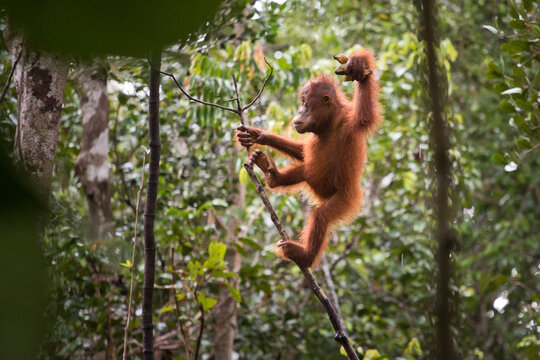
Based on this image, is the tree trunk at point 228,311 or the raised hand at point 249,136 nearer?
the raised hand at point 249,136

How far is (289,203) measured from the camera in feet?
13.7

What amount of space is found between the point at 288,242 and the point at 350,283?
394 centimetres

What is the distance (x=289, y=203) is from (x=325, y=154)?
3.74 ft

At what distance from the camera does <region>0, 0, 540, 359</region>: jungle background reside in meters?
3.34

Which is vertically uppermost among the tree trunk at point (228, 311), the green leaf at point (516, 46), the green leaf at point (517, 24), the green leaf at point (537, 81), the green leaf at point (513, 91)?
the green leaf at point (517, 24)

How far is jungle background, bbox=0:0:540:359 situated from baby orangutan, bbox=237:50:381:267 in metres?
0.34

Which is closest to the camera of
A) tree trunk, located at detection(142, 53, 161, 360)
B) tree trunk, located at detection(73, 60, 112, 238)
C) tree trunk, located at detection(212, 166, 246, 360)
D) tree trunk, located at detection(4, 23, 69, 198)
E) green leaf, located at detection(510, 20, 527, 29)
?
tree trunk, located at detection(4, 23, 69, 198)

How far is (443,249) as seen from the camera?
1.19 feet

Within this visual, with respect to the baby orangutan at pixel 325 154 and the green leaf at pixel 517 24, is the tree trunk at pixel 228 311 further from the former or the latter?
the green leaf at pixel 517 24

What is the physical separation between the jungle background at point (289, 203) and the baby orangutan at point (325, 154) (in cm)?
34

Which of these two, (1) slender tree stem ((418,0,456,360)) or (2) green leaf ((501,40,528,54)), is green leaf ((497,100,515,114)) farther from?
(1) slender tree stem ((418,0,456,360))

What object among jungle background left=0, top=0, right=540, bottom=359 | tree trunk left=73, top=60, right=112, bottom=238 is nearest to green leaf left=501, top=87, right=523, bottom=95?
jungle background left=0, top=0, right=540, bottom=359

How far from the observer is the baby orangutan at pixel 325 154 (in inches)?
111

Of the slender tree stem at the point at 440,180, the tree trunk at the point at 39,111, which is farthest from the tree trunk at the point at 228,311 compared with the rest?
the slender tree stem at the point at 440,180
